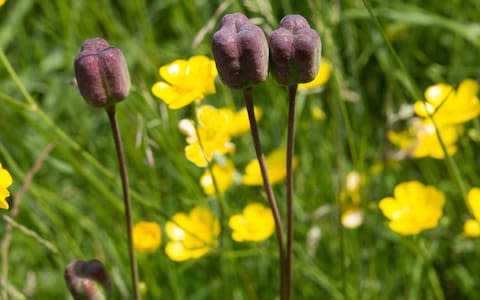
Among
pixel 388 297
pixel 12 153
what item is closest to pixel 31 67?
pixel 12 153

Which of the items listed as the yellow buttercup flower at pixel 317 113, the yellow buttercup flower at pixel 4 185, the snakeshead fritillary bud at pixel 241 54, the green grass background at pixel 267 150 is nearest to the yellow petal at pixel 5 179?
the yellow buttercup flower at pixel 4 185

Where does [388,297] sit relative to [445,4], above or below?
below

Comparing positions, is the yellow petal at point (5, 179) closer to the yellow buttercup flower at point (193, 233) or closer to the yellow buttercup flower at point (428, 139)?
the yellow buttercup flower at point (193, 233)

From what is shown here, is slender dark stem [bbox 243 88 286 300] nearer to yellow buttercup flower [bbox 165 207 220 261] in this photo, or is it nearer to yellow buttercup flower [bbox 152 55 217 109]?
yellow buttercup flower [bbox 152 55 217 109]

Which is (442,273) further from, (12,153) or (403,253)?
(12,153)

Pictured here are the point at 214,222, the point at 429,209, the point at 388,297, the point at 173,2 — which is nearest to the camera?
the point at 429,209

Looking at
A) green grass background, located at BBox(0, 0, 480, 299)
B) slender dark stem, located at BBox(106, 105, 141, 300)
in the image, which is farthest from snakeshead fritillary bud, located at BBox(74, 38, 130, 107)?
green grass background, located at BBox(0, 0, 480, 299)

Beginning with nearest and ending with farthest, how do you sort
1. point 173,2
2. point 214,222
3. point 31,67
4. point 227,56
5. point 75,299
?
point 227,56 < point 75,299 < point 214,222 < point 173,2 < point 31,67
